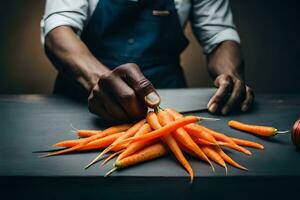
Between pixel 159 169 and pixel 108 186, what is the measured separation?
0.30 feet

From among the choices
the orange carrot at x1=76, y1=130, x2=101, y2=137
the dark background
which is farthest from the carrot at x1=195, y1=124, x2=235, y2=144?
the dark background

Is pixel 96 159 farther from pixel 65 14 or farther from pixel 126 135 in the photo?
pixel 65 14

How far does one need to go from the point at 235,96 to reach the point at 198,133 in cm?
34

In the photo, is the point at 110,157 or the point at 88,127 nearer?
the point at 110,157

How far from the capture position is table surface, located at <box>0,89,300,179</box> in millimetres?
772

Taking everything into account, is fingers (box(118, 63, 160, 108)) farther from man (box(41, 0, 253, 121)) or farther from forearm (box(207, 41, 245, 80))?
forearm (box(207, 41, 245, 80))

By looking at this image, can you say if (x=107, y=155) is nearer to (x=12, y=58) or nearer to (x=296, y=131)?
(x=296, y=131)

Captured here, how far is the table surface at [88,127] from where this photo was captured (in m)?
0.77

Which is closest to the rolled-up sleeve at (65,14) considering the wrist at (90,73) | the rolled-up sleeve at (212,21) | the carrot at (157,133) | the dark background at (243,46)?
the wrist at (90,73)

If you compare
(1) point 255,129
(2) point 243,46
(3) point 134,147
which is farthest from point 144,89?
(2) point 243,46

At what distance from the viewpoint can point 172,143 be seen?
0.85m

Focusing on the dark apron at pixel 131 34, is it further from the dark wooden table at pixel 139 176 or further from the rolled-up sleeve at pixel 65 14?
the dark wooden table at pixel 139 176

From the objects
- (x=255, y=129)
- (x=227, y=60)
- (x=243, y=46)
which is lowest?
(x=243, y=46)

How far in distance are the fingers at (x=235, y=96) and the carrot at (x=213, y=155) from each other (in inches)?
11.8
